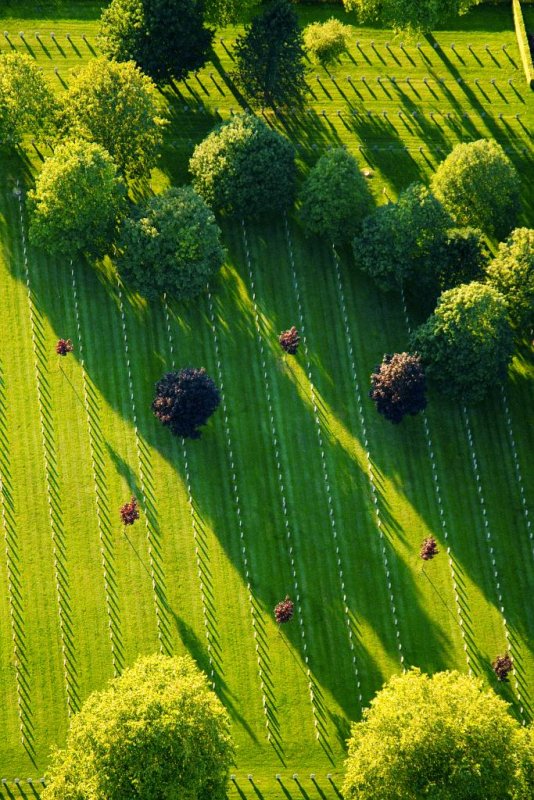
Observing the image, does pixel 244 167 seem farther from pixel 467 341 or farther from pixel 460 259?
pixel 467 341

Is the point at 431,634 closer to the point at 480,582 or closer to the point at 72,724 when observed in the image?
the point at 480,582

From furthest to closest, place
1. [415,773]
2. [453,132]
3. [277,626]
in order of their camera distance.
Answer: [453,132], [277,626], [415,773]

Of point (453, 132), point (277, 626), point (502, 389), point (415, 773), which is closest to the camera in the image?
point (415, 773)

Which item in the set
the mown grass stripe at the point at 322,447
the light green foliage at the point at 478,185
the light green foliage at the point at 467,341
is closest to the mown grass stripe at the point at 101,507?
the mown grass stripe at the point at 322,447

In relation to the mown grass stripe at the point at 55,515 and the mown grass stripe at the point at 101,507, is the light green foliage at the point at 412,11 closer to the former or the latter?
the mown grass stripe at the point at 101,507

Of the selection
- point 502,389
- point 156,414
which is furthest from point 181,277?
point 502,389

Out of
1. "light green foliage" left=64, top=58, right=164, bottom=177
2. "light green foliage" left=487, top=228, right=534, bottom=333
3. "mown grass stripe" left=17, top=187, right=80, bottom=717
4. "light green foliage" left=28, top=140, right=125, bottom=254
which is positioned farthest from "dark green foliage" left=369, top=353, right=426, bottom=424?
"light green foliage" left=64, top=58, right=164, bottom=177
